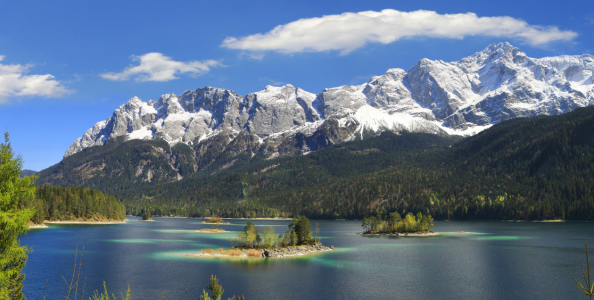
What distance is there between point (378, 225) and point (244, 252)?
98.4m

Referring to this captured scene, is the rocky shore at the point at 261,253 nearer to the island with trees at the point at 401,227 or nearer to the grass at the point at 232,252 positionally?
the grass at the point at 232,252

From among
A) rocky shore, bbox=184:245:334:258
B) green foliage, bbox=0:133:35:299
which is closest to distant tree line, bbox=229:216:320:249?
rocky shore, bbox=184:245:334:258

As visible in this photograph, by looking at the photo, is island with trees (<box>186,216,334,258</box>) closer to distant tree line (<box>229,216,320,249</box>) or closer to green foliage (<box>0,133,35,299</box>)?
distant tree line (<box>229,216,320,249</box>)

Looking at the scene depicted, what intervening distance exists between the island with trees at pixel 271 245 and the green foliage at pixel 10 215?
8249cm

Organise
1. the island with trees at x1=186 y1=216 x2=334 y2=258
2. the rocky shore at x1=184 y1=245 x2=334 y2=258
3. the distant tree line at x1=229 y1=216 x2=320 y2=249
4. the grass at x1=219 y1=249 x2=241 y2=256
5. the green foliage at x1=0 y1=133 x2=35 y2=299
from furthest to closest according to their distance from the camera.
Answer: the distant tree line at x1=229 y1=216 x2=320 y2=249, the island with trees at x1=186 y1=216 x2=334 y2=258, the grass at x1=219 y1=249 x2=241 y2=256, the rocky shore at x1=184 y1=245 x2=334 y2=258, the green foliage at x1=0 y1=133 x2=35 y2=299

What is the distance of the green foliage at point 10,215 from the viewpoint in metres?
Result: 24.9

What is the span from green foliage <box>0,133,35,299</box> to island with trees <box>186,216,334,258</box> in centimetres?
8249

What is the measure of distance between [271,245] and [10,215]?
93.7m

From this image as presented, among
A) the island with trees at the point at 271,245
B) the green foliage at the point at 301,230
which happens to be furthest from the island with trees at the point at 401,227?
the island with trees at the point at 271,245

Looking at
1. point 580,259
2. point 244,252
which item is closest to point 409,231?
point 580,259

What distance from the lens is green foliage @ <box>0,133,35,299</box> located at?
24875 millimetres

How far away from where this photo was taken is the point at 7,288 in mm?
26469

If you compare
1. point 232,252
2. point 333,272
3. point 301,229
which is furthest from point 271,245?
point 333,272

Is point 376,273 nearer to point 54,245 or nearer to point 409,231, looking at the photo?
point 54,245
